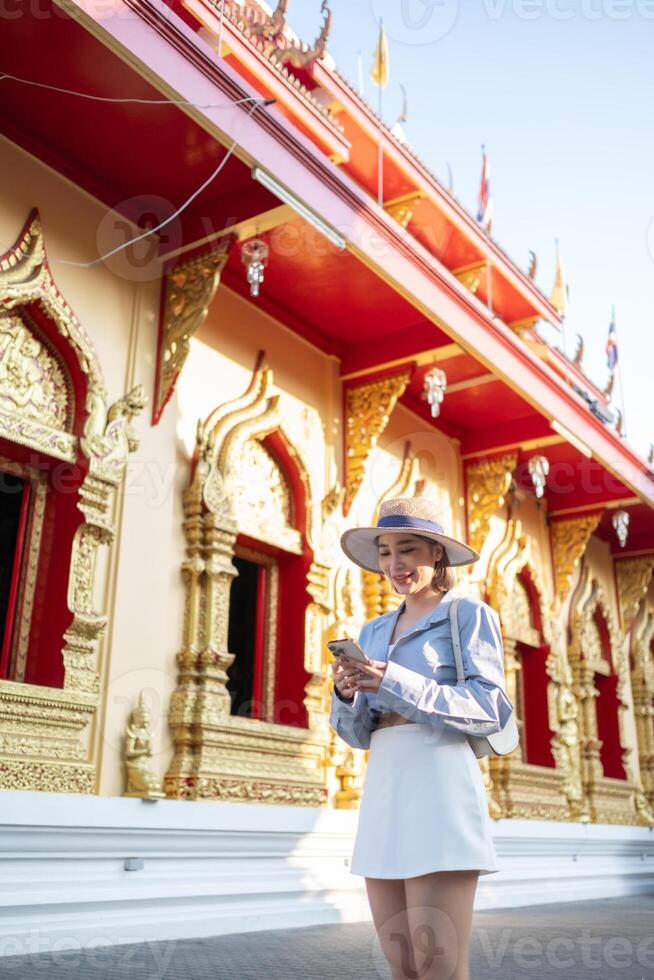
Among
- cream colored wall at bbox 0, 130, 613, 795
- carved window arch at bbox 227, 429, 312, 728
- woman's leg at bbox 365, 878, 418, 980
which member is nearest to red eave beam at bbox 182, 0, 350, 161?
cream colored wall at bbox 0, 130, 613, 795

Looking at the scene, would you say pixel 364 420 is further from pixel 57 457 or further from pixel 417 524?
pixel 417 524

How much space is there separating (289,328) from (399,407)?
4.59 feet

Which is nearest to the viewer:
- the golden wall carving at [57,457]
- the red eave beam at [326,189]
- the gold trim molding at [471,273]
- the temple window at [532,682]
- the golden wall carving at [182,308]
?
the red eave beam at [326,189]

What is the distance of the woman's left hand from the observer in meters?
1.75

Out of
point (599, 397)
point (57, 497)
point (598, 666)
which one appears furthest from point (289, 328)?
point (599, 397)

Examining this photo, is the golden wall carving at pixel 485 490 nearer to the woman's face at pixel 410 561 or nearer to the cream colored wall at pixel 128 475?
the cream colored wall at pixel 128 475

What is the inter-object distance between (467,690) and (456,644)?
11cm

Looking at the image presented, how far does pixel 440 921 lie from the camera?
5.41 ft

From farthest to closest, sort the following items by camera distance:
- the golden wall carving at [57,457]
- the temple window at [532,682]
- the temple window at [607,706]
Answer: the temple window at [607,706] → the temple window at [532,682] → the golden wall carving at [57,457]

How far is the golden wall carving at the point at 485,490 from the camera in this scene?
735 centimetres

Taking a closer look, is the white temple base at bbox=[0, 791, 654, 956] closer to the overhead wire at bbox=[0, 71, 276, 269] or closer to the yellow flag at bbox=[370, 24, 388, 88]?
the overhead wire at bbox=[0, 71, 276, 269]

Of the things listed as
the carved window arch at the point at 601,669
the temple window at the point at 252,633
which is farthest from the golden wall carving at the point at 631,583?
the temple window at the point at 252,633

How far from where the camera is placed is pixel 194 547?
4848mm

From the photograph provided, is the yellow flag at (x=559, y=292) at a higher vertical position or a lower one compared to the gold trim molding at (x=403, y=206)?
higher
